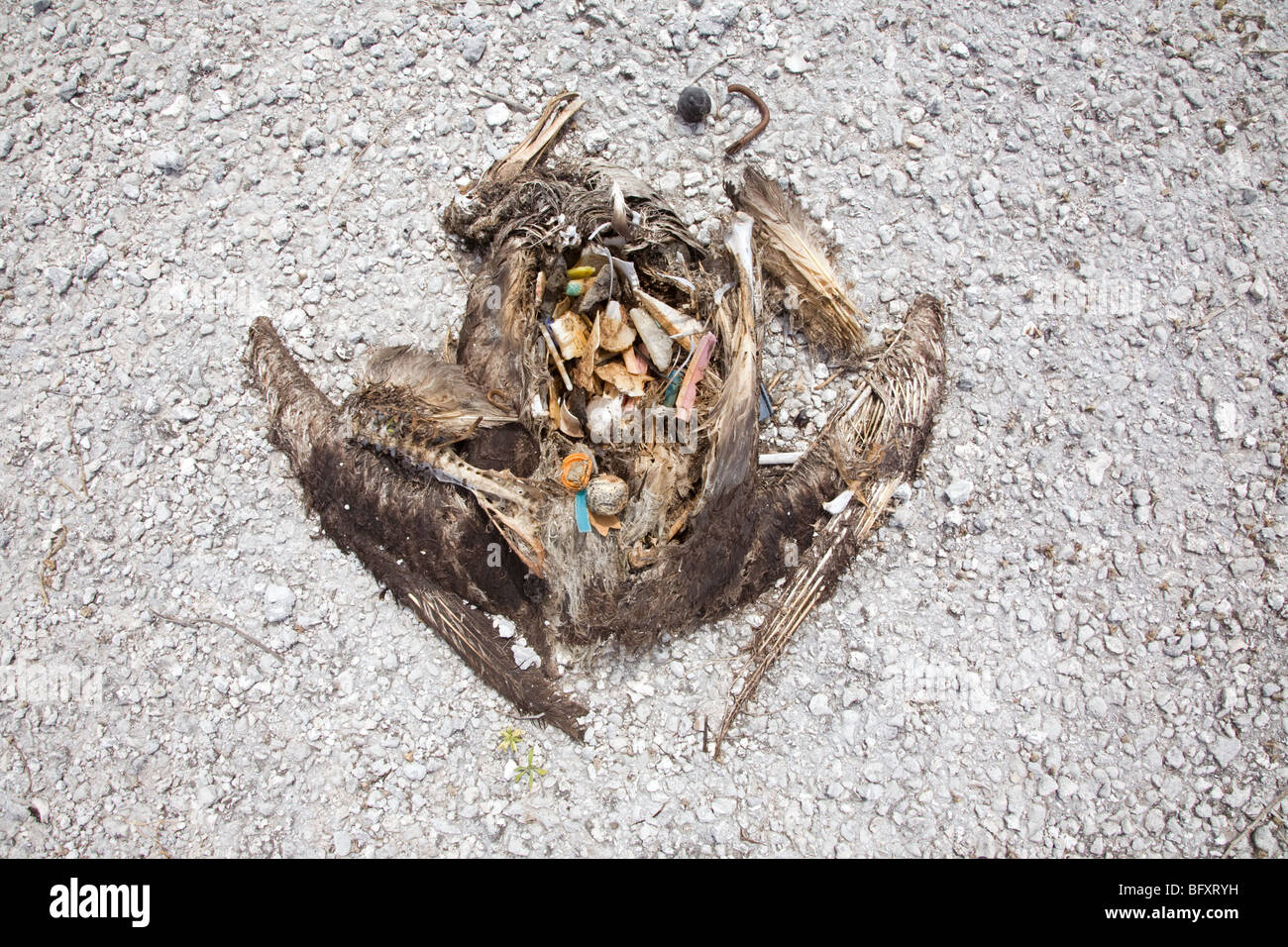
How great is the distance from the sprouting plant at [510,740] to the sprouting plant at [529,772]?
0.07 m

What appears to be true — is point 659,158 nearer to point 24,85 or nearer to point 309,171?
point 309,171

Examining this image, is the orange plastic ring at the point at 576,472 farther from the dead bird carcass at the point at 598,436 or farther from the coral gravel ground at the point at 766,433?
the coral gravel ground at the point at 766,433

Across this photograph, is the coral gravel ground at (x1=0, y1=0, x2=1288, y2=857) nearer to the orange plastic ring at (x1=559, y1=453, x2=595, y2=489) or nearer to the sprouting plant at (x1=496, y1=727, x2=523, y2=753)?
the sprouting plant at (x1=496, y1=727, x2=523, y2=753)

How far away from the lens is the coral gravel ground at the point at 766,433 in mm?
3740

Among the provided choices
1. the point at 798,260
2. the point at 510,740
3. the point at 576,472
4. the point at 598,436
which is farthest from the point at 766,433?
the point at 510,740

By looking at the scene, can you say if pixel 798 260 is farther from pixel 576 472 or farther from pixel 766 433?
pixel 576 472

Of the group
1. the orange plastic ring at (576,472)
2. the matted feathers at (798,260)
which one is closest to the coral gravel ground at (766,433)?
the matted feathers at (798,260)

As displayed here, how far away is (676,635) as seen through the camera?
379 cm

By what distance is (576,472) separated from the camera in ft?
10.5

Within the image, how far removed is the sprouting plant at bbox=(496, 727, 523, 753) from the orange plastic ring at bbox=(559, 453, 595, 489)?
4.48ft

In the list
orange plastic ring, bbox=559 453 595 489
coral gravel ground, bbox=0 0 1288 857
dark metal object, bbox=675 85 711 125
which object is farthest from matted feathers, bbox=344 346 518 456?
dark metal object, bbox=675 85 711 125

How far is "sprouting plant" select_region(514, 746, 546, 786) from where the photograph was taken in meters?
3.76

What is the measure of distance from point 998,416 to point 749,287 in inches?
57.6

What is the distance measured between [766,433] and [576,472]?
1.22 meters
